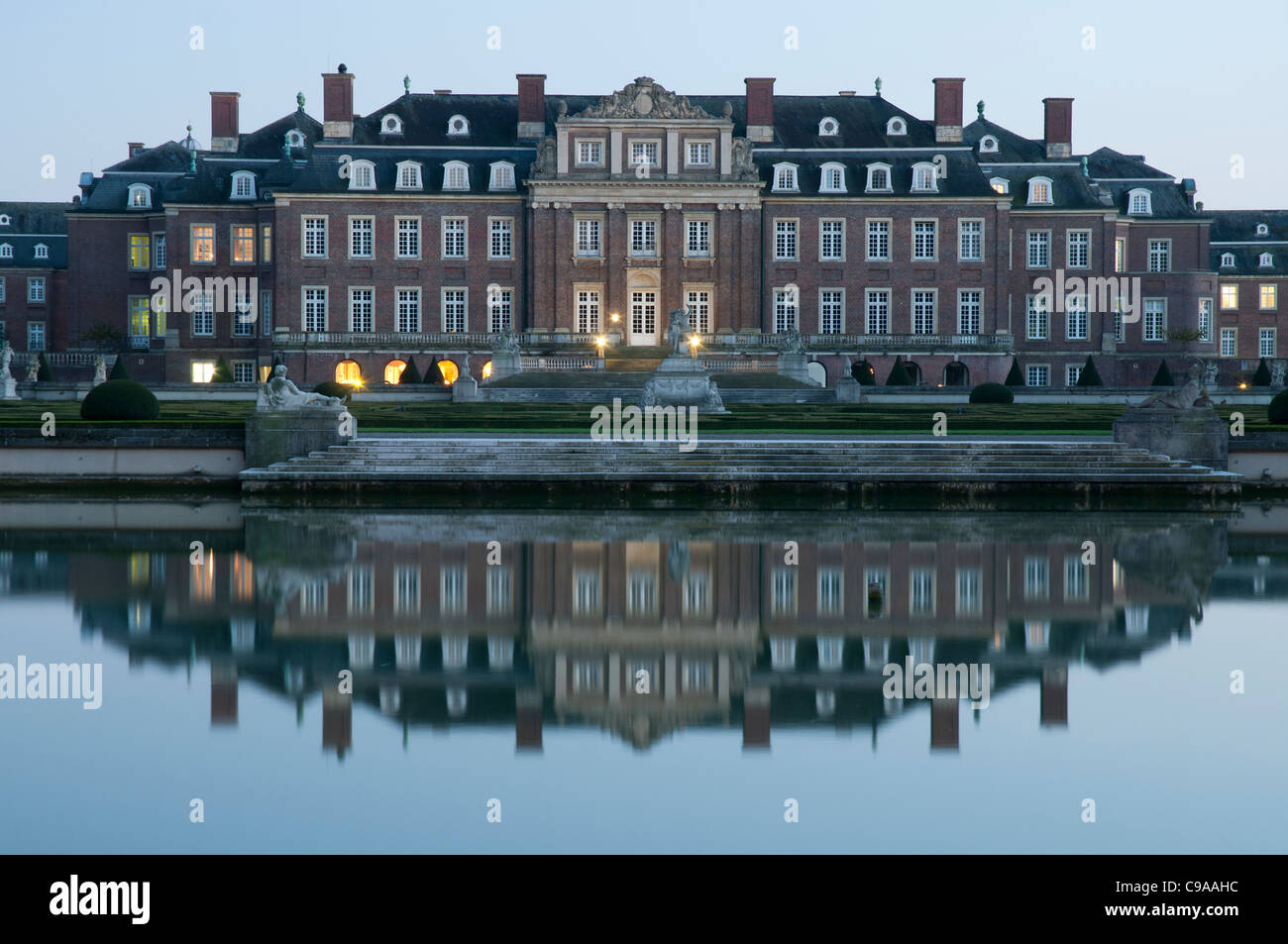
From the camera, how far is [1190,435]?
85.5 feet

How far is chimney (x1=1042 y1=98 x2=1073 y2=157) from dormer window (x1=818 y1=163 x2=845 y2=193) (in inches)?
414

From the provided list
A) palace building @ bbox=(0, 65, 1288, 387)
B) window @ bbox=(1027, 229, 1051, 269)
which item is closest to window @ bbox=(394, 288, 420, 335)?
palace building @ bbox=(0, 65, 1288, 387)

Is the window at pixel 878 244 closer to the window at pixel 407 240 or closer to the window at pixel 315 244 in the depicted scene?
the window at pixel 407 240

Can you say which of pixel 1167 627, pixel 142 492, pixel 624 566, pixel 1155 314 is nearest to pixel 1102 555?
pixel 1167 627

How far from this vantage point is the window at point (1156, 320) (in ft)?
206

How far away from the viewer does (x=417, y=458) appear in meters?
25.7

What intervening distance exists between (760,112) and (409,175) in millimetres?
14583

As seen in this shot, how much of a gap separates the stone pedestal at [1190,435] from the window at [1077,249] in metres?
36.0

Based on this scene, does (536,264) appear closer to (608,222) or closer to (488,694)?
(608,222)

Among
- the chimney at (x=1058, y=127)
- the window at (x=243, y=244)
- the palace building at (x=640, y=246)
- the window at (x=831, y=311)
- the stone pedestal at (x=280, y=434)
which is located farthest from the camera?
the chimney at (x=1058, y=127)

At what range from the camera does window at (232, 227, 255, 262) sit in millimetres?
61125

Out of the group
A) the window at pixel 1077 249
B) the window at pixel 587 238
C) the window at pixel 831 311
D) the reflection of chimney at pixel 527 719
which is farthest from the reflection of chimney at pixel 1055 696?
the window at pixel 1077 249

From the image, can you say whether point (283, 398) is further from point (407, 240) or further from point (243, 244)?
point (243, 244)

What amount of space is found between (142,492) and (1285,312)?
61867mm
